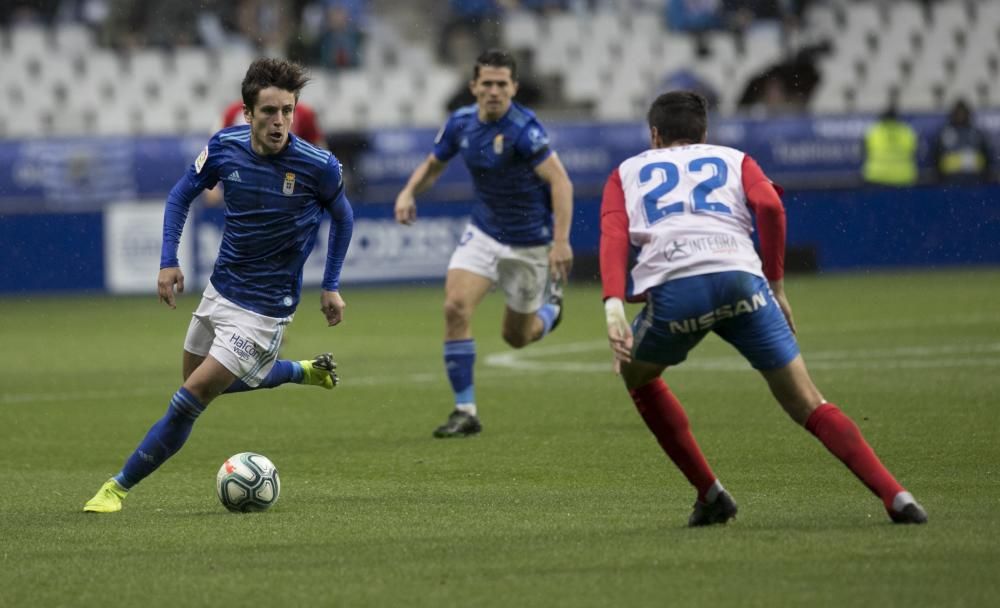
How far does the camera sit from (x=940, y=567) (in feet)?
18.7

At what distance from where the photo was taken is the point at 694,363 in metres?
14.1

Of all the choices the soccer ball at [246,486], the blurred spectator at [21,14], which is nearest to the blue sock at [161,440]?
the soccer ball at [246,486]

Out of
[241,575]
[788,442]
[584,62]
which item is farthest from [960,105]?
[241,575]

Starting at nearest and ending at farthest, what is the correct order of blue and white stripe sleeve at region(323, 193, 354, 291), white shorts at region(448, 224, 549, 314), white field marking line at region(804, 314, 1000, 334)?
blue and white stripe sleeve at region(323, 193, 354, 291)
white shorts at region(448, 224, 549, 314)
white field marking line at region(804, 314, 1000, 334)

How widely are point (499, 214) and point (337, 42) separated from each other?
14324 mm

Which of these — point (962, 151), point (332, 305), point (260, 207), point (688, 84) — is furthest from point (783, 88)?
point (260, 207)

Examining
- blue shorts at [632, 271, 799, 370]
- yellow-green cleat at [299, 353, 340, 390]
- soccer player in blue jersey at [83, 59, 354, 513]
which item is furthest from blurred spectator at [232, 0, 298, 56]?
blue shorts at [632, 271, 799, 370]

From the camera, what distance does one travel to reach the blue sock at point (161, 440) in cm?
762

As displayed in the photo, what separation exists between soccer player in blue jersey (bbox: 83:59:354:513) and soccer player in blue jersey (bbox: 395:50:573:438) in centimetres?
259

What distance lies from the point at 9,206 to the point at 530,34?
28.5 ft

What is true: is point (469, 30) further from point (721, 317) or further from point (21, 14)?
point (721, 317)

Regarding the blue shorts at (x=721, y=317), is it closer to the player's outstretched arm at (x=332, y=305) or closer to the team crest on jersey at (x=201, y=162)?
the player's outstretched arm at (x=332, y=305)

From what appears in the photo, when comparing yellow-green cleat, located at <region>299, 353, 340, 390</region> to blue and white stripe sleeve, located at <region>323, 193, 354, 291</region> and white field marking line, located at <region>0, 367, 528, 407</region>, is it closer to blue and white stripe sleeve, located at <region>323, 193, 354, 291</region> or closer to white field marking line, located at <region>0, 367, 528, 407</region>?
blue and white stripe sleeve, located at <region>323, 193, 354, 291</region>

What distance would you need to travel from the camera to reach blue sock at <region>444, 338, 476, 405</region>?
415 inches
